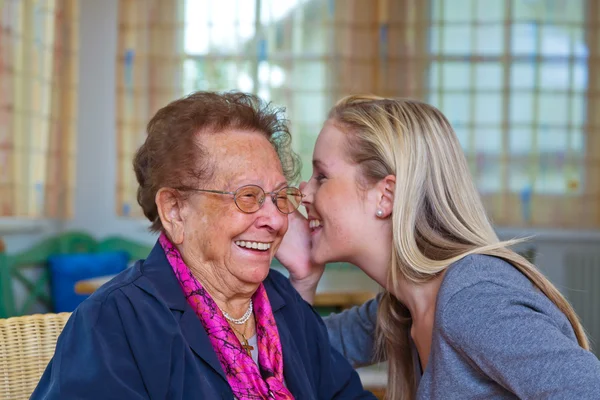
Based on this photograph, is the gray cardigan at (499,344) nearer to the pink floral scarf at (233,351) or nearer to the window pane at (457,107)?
the pink floral scarf at (233,351)

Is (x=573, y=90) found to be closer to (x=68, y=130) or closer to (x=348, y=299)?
(x=348, y=299)

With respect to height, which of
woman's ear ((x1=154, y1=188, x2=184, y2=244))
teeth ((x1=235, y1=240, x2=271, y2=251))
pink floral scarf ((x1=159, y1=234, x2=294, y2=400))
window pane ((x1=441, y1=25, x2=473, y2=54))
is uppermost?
window pane ((x1=441, y1=25, x2=473, y2=54))

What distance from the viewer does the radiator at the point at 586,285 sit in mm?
5422

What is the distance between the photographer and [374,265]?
1.71 meters

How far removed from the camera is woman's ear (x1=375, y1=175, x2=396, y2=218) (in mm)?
1630

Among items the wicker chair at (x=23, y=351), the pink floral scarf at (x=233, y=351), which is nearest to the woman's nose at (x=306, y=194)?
the pink floral scarf at (x=233, y=351)

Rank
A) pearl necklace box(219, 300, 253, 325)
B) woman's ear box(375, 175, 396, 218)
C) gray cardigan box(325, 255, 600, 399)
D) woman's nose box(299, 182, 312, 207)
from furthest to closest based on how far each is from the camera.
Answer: woman's nose box(299, 182, 312, 207), woman's ear box(375, 175, 396, 218), pearl necklace box(219, 300, 253, 325), gray cardigan box(325, 255, 600, 399)

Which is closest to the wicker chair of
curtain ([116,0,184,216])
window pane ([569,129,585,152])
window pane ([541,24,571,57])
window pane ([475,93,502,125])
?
curtain ([116,0,184,216])

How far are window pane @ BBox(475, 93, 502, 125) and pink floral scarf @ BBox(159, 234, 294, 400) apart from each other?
14.6ft

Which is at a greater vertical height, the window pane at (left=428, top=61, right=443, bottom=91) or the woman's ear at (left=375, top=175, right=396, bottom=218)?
the window pane at (left=428, top=61, right=443, bottom=91)

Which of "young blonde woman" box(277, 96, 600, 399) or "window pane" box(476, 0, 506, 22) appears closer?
"young blonde woman" box(277, 96, 600, 399)

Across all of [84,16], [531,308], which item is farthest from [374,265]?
[84,16]

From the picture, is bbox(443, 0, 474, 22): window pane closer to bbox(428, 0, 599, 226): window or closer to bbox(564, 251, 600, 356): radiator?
bbox(428, 0, 599, 226): window

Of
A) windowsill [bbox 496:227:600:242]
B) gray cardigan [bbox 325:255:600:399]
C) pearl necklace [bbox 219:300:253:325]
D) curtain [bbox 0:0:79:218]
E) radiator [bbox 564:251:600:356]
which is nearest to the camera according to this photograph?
gray cardigan [bbox 325:255:600:399]
